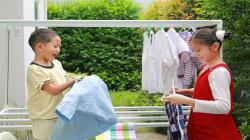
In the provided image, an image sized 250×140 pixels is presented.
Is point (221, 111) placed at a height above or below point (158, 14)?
below

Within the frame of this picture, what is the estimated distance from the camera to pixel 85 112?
81.0 inches

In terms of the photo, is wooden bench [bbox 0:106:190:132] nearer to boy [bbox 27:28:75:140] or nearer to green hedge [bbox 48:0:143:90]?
boy [bbox 27:28:75:140]

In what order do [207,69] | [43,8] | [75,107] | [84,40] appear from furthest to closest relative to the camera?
1. [84,40]
2. [43,8]
3. [207,69]
4. [75,107]

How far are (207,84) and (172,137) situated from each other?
0.39 meters

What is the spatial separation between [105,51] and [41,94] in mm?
5762

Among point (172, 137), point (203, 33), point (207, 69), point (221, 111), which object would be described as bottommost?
point (172, 137)

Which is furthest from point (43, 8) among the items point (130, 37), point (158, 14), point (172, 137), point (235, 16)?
point (172, 137)

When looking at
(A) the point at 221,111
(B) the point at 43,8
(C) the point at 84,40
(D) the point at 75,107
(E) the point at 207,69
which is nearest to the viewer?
(D) the point at 75,107

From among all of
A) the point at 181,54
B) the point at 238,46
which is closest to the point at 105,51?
the point at 238,46

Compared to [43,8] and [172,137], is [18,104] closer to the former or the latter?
[43,8]

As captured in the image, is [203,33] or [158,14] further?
[158,14]

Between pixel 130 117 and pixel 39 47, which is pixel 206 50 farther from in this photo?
pixel 130 117

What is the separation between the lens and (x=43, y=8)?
25.4ft

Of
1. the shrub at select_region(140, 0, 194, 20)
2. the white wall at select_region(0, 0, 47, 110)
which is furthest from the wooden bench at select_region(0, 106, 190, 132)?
the shrub at select_region(140, 0, 194, 20)
